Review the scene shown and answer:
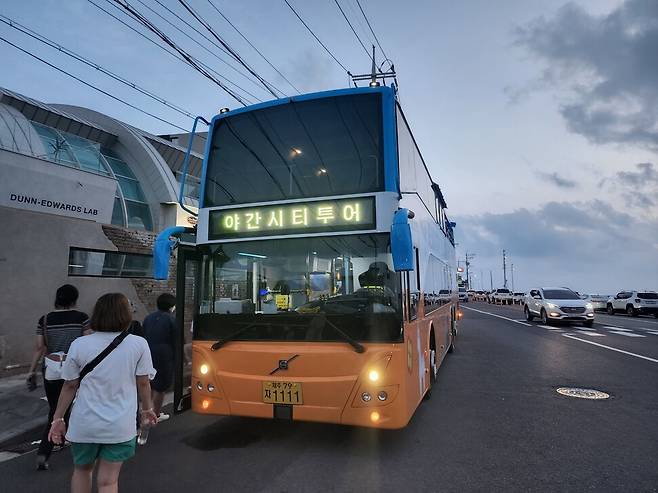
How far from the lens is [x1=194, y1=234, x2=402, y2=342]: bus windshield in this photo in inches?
174

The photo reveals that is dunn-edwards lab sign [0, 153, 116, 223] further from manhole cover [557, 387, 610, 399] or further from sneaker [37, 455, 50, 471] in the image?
manhole cover [557, 387, 610, 399]

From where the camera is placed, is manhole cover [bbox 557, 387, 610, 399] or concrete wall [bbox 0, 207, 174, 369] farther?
concrete wall [bbox 0, 207, 174, 369]

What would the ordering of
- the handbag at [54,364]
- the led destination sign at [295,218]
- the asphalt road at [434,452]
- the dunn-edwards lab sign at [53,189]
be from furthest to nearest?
the dunn-edwards lab sign at [53,189] → the led destination sign at [295,218] → the handbag at [54,364] → the asphalt road at [434,452]

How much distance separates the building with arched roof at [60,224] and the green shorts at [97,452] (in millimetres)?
6234

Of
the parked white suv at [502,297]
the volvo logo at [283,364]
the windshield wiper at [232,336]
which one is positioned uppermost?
the windshield wiper at [232,336]

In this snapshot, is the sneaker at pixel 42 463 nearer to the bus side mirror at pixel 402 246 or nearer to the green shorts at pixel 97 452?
the green shorts at pixel 97 452

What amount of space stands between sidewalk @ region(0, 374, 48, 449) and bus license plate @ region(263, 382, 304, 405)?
3502 mm

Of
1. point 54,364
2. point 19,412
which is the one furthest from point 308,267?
point 19,412

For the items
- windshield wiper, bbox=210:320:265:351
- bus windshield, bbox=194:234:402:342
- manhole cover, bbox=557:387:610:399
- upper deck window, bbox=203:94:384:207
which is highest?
upper deck window, bbox=203:94:384:207

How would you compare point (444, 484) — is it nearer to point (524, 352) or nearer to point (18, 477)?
point (18, 477)

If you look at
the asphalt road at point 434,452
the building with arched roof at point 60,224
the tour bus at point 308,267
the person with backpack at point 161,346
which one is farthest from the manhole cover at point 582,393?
the building with arched roof at point 60,224

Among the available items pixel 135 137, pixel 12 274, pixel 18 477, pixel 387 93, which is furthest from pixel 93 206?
pixel 387 93

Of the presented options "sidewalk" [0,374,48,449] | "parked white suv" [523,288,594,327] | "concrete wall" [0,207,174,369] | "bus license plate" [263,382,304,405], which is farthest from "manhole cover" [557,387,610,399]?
"parked white suv" [523,288,594,327]

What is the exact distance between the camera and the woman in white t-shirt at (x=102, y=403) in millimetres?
2676
